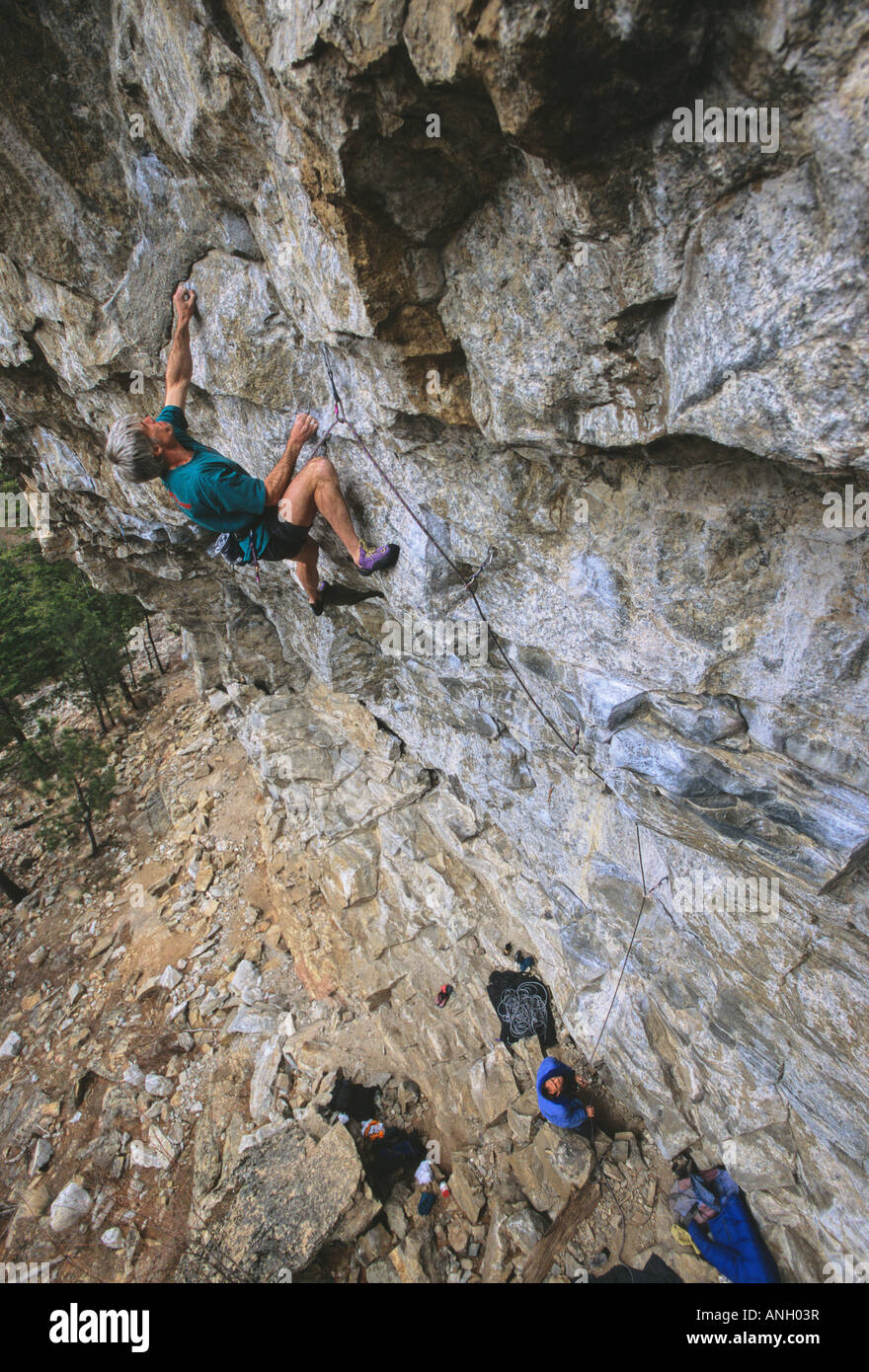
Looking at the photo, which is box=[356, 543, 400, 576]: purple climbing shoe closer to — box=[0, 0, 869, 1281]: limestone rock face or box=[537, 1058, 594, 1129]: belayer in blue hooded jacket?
box=[0, 0, 869, 1281]: limestone rock face

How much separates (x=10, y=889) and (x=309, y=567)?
1092cm

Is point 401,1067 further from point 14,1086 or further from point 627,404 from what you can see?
point 627,404

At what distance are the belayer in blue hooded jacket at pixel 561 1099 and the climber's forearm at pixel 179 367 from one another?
25.6 ft

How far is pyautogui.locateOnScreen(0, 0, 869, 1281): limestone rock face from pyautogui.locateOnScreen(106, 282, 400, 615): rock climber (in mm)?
249

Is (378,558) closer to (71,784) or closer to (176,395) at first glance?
(176,395)

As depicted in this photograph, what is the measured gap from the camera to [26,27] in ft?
12.1

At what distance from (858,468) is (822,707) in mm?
1253

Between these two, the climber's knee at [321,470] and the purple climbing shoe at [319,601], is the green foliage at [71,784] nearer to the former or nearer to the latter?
the purple climbing shoe at [319,601]

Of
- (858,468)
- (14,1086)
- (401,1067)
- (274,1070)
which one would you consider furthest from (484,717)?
(14,1086)

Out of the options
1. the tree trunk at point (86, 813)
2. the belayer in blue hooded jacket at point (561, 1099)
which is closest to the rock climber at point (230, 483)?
the belayer in blue hooded jacket at point (561, 1099)

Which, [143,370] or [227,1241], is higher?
[143,370]

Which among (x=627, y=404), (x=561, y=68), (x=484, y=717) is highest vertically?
(x=561, y=68)

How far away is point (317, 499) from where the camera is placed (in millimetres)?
4301

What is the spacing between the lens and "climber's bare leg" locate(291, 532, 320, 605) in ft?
16.2
